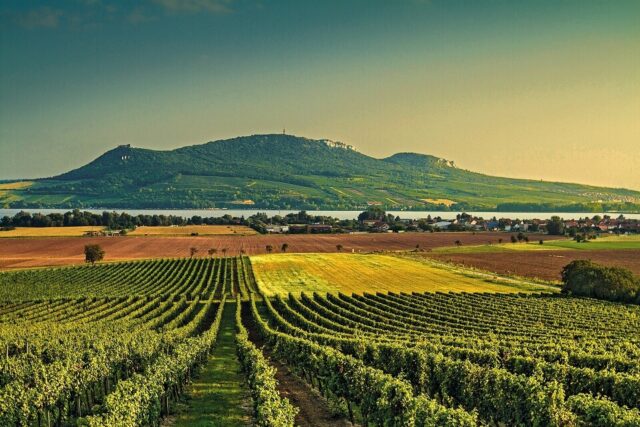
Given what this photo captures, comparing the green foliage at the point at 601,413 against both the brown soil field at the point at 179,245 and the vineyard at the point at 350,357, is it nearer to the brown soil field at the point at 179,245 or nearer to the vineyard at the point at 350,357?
the vineyard at the point at 350,357

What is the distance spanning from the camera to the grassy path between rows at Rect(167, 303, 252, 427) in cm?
2558

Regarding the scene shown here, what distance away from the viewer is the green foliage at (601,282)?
2766 inches

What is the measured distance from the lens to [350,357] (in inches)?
1092

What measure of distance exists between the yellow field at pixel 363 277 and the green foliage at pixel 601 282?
20.6ft

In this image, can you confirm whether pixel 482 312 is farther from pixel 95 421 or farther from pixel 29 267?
pixel 29 267

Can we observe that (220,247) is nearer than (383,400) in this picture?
No

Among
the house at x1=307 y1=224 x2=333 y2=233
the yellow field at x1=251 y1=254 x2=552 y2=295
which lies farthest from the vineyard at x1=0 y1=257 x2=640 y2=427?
the house at x1=307 y1=224 x2=333 y2=233

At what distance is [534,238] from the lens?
16950cm

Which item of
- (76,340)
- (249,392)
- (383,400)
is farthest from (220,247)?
(383,400)

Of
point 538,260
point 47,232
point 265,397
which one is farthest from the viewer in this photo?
point 47,232

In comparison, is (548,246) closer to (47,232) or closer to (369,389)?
(369,389)

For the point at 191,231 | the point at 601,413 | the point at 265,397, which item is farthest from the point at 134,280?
the point at 191,231

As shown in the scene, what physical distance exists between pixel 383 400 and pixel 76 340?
26.5 m

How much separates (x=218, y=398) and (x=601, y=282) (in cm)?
6248
